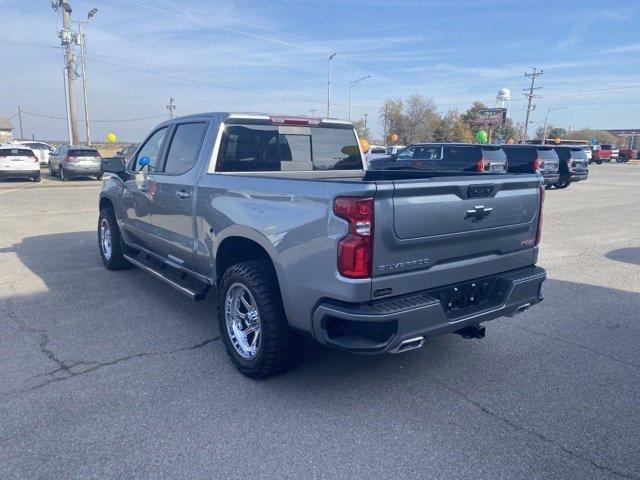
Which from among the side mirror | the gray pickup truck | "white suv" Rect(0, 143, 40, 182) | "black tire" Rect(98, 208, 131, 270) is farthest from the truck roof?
"white suv" Rect(0, 143, 40, 182)

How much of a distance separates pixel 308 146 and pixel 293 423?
2887mm

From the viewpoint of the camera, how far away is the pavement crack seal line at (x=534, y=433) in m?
2.69

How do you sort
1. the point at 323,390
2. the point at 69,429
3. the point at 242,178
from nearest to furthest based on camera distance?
the point at 69,429, the point at 323,390, the point at 242,178

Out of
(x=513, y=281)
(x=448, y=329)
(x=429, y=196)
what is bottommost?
(x=448, y=329)

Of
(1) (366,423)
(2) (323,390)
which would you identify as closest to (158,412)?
(2) (323,390)

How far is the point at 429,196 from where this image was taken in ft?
10.1

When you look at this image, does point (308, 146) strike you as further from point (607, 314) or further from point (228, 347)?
point (607, 314)

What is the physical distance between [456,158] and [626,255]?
9.11m

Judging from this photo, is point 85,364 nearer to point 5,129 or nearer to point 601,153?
point 601,153

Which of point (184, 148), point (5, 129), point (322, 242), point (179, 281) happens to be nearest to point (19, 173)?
point (184, 148)

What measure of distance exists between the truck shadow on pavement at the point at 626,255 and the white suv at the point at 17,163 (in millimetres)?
21095

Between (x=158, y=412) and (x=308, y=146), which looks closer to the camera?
(x=158, y=412)

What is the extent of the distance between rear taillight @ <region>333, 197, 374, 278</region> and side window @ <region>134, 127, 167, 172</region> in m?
3.14

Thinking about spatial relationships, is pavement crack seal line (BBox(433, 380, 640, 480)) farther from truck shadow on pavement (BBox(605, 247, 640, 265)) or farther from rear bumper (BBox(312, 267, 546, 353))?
truck shadow on pavement (BBox(605, 247, 640, 265))
